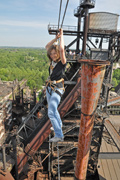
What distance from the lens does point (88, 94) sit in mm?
3502

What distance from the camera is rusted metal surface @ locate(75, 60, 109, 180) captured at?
10.8ft

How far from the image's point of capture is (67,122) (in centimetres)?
1191

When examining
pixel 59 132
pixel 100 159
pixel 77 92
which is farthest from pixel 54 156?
pixel 59 132

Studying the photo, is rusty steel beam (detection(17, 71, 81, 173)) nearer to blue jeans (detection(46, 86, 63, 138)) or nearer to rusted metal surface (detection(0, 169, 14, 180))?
rusted metal surface (detection(0, 169, 14, 180))

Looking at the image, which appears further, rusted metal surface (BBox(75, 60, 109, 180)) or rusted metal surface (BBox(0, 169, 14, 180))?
rusted metal surface (BBox(0, 169, 14, 180))

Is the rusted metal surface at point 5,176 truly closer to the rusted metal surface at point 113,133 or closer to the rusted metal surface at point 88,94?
the rusted metal surface at point 88,94

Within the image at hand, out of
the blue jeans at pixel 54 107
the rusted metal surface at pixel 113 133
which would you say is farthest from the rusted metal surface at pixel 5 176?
the rusted metal surface at pixel 113 133

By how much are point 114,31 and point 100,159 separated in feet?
43.1

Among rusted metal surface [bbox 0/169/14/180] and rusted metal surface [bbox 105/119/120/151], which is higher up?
rusted metal surface [bbox 105/119/120/151]

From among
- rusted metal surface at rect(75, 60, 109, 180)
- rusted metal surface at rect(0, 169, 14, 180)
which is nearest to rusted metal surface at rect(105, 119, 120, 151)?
rusted metal surface at rect(75, 60, 109, 180)

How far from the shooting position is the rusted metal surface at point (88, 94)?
129 inches

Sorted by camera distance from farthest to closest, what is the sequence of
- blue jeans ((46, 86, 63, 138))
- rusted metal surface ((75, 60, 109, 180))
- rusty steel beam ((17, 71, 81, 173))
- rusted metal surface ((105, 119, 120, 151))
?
rusty steel beam ((17, 71, 81, 173)) → rusted metal surface ((105, 119, 120, 151)) → blue jeans ((46, 86, 63, 138)) → rusted metal surface ((75, 60, 109, 180))

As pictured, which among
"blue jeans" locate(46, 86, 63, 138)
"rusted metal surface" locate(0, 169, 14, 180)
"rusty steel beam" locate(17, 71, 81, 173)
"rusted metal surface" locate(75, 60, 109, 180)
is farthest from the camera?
"rusty steel beam" locate(17, 71, 81, 173)

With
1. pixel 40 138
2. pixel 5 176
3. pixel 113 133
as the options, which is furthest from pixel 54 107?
pixel 113 133
